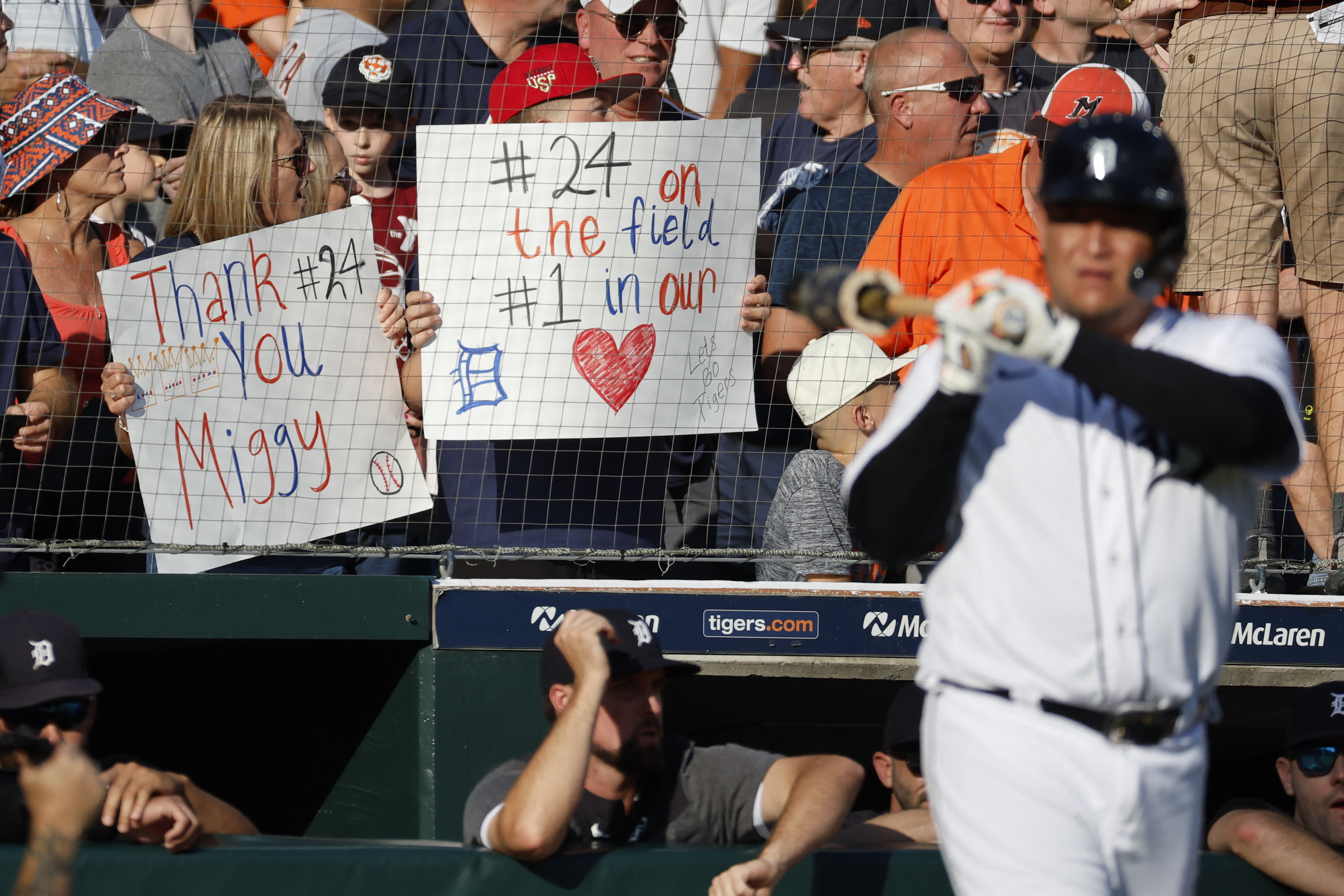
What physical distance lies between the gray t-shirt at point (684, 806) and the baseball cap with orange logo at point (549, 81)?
2.06 meters

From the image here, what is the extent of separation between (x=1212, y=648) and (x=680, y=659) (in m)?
2.14

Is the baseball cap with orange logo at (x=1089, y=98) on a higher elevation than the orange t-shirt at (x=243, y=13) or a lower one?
lower

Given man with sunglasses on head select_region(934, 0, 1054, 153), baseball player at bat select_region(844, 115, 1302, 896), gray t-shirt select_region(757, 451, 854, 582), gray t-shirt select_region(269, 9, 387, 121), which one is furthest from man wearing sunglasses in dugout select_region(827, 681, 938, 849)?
gray t-shirt select_region(269, 9, 387, 121)

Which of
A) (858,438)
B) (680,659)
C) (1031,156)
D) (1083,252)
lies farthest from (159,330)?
(1083,252)

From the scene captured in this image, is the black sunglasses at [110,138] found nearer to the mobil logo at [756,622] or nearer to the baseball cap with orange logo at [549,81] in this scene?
the baseball cap with orange logo at [549,81]

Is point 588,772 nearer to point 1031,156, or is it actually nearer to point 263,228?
point 263,228

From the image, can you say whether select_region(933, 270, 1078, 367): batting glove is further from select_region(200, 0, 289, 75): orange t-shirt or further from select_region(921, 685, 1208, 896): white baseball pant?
select_region(200, 0, 289, 75): orange t-shirt

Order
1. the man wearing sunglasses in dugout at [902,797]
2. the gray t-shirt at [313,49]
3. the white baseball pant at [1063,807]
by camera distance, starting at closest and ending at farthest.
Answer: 1. the white baseball pant at [1063,807]
2. the man wearing sunglasses in dugout at [902,797]
3. the gray t-shirt at [313,49]

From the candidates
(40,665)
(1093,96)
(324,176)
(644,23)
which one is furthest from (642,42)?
(40,665)

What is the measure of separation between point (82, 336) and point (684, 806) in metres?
2.36

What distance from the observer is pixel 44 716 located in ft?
10.3

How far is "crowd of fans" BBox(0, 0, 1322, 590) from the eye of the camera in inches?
157

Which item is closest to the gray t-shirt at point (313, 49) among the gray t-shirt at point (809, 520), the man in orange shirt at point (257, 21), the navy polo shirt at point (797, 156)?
the man in orange shirt at point (257, 21)

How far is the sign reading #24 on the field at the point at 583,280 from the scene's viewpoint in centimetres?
403
